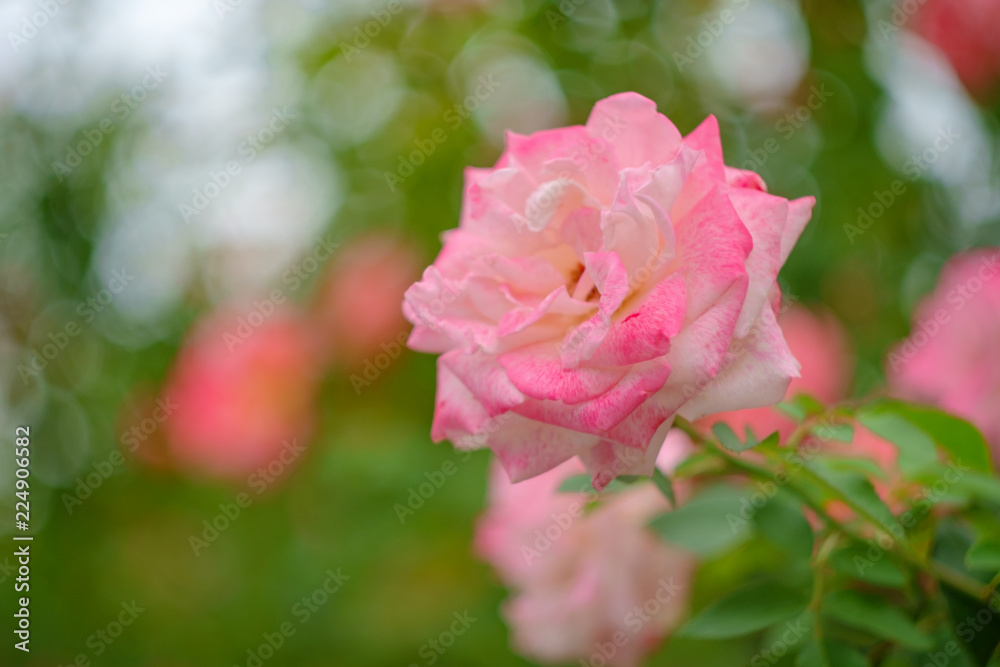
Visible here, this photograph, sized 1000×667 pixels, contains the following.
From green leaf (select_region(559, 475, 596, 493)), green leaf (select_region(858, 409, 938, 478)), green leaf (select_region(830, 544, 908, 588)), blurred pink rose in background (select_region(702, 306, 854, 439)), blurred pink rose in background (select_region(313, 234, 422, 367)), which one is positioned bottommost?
blurred pink rose in background (select_region(313, 234, 422, 367))

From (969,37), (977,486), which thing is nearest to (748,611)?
(977,486)

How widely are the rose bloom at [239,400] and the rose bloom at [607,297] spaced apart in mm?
989

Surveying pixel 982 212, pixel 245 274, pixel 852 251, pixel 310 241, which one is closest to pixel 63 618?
pixel 245 274

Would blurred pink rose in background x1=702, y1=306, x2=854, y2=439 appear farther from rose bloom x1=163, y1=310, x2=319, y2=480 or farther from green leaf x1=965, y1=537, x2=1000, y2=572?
rose bloom x1=163, y1=310, x2=319, y2=480

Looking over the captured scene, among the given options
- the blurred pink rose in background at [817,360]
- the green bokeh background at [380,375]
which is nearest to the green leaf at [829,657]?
the blurred pink rose in background at [817,360]

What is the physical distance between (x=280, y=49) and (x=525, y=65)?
0.44 metres

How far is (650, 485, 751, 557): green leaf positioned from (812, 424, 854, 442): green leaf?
0.10 m

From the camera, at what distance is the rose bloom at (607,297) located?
0.38 meters

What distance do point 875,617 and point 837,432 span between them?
113 mm

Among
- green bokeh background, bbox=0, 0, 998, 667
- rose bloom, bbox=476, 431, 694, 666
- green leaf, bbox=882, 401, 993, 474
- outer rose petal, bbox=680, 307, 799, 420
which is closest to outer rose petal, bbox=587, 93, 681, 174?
outer rose petal, bbox=680, 307, 799, 420

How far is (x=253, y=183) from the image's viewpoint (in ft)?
4.59

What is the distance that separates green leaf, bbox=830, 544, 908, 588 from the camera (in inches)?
17.7

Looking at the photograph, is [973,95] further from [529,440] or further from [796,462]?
[529,440]

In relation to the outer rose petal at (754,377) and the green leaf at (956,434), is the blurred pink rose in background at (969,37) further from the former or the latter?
the outer rose petal at (754,377)
